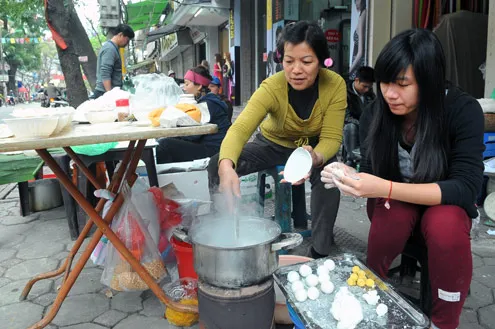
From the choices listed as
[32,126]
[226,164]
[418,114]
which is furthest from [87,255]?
[418,114]

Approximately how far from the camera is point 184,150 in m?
3.62

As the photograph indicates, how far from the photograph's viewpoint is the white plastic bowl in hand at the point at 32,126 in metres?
1.56

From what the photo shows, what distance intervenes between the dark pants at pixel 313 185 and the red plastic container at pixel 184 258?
Result: 18.5 inches

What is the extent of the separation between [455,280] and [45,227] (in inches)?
128

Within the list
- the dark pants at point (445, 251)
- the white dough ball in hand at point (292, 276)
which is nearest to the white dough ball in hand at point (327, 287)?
the white dough ball in hand at point (292, 276)

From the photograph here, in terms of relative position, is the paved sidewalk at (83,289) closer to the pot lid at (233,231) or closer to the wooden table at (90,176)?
the wooden table at (90,176)

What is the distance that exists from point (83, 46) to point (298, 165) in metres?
5.80

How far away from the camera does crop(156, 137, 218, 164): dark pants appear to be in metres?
3.61

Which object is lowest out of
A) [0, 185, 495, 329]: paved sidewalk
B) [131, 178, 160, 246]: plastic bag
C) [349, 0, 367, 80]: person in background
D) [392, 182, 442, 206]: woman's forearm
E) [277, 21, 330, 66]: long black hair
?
[0, 185, 495, 329]: paved sidewalk

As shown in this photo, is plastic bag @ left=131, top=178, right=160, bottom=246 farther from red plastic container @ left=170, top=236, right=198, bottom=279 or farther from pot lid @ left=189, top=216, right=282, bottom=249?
pot lid @ left=189, top=216, right=282, bottom=249

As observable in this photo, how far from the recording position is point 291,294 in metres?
1.54

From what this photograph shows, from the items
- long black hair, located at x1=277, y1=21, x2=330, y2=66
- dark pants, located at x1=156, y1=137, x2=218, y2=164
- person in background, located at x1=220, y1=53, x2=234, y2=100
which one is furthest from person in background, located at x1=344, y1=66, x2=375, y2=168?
person in background, located at x1=220, y1=53, x2=234, y2=100

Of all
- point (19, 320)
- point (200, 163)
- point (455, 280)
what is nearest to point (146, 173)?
point (200, 163)

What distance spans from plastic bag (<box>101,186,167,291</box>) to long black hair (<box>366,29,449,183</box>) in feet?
4.10
